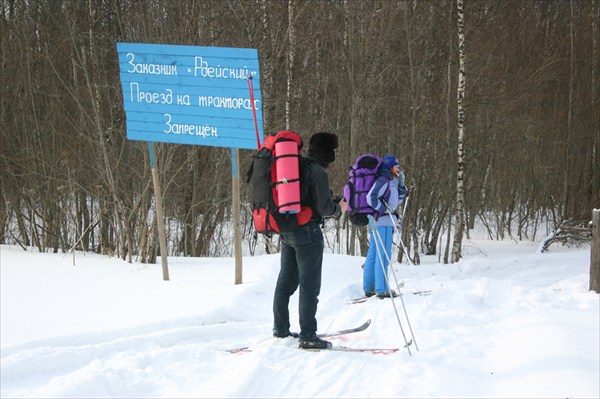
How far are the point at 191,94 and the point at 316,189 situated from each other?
3.28 m

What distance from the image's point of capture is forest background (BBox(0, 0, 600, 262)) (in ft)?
35.8

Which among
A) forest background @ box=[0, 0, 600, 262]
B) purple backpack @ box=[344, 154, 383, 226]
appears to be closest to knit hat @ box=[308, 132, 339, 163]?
purple backpack @ box=[344, 154, 383, 226]

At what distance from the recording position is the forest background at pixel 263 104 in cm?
1090

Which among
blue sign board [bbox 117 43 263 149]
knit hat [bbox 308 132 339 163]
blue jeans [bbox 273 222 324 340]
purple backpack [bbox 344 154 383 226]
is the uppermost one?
blue sign board [bbox 117 43 263 149]

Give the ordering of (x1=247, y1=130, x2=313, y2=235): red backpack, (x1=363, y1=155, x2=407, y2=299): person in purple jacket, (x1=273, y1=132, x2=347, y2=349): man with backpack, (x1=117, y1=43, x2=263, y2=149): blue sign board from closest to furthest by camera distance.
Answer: (x1=247, y1=130, x2=313, y2=235): red backpack < (x1=273, y1=132, x2=347, y2=349): man with backpack < (x1=363, y1=155, x2=407, y2=299): person in purple jacket < (x1=117, y1=43, x2=263, y2=149): blue sign board

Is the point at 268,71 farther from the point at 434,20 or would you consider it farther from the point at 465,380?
the point at 465,380

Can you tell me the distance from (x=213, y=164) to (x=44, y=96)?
4.27 meters

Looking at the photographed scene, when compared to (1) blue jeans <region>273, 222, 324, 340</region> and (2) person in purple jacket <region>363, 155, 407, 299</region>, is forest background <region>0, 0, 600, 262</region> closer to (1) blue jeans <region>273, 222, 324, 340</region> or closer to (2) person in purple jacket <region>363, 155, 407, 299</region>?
(2) person in purple jacket <region>363, 155, 407, 299</region>

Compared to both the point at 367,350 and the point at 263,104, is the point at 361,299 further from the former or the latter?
the point at 263,104

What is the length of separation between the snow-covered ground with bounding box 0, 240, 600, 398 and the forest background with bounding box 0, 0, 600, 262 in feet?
9.44

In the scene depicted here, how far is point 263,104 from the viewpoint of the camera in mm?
12906

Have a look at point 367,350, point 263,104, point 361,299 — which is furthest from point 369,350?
point 263,104

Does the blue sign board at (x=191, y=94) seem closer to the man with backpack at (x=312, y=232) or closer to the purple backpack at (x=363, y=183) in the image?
the purple backpack at (x=363, y=183)

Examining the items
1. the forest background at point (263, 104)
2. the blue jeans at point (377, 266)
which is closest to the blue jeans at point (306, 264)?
the blue jeans at point (377, 266)
